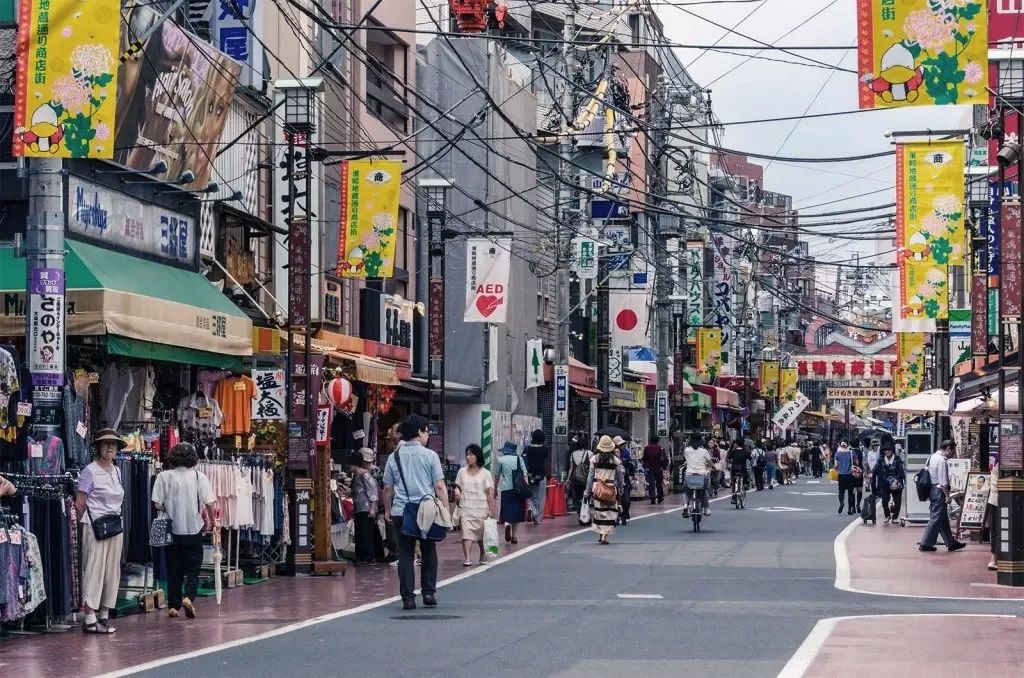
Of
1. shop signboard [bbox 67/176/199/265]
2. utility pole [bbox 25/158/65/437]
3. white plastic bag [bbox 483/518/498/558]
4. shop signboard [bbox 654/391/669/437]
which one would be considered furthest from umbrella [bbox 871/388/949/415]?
shop signboard [bbox 654/391/669/437]

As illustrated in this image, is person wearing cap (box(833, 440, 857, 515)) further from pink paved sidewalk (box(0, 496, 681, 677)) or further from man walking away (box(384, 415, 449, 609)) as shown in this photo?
man walking away (box(384, 415, 449, 609))

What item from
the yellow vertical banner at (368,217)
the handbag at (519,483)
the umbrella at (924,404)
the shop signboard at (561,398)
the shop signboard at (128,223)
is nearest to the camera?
the shop signboard at (128,223)

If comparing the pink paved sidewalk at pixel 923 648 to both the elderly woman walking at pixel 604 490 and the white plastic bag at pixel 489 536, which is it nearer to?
the white plastic bag at pixel 489 536

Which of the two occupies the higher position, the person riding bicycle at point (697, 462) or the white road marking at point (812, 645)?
the person riding bicycle at point (697, 462)

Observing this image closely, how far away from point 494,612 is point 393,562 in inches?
324

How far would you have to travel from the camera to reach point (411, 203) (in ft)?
135

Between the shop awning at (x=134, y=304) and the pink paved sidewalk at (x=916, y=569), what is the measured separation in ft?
29.0

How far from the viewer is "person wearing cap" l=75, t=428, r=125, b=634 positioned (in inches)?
611

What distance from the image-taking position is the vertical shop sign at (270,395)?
74.5 feet

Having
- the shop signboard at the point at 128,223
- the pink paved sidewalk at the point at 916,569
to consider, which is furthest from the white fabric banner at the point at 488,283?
the shop signboard at the point at 128,223

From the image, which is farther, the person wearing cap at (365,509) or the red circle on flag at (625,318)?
the red circle on flag at (625,318)

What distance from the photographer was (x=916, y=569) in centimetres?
2317

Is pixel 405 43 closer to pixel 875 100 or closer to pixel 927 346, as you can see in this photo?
pixel 875 100

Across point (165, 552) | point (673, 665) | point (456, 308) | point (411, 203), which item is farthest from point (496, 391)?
point (673, 665)
